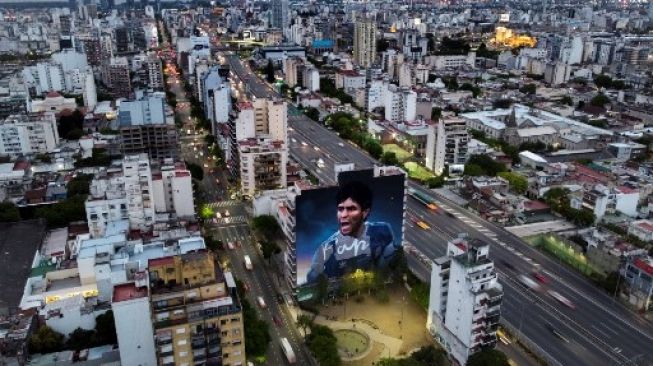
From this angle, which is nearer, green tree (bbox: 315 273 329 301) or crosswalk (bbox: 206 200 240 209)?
green tree (bbox: 315 273 329 301)

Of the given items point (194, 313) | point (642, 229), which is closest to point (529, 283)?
point (642, 229)

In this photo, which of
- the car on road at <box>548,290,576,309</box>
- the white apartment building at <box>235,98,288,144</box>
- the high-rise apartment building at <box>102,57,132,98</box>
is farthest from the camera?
the high-rise apartment building at <box>102,57,132,98</box>

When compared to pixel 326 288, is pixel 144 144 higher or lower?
higher

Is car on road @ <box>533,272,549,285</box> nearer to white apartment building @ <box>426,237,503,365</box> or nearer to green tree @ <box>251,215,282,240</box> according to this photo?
white apartment building @ <box>426,237,503,365</box>

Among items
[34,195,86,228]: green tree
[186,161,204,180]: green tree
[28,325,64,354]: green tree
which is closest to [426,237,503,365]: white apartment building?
[28,325,64,354]: green tree

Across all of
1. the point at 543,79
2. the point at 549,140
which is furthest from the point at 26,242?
the point at 543,79

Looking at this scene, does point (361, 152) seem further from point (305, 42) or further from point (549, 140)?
point (305, 42)

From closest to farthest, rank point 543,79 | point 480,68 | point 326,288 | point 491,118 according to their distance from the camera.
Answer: point 326,288, point 491,118, point 543,79, point 480,68

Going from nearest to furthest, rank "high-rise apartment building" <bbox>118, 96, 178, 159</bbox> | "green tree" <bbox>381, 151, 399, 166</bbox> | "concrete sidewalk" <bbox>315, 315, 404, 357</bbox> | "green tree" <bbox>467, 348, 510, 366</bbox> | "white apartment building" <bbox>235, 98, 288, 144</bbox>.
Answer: "green tree" <bbox>467, 348, 510, 366</bbox> < "concrete sidewalk" <bbox>315, 315, 404, 357</bbox> < "high-rise apartment building" <bbox>118, 96, 178, 159</bbox> < "white apartment building" <bbox>235, 98, 288, 144</bbox> < "green tree" <bbox>381, 151, 399, 166</bbox>

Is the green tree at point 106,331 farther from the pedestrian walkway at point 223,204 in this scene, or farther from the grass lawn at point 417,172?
the grass lawn at point 417,172
